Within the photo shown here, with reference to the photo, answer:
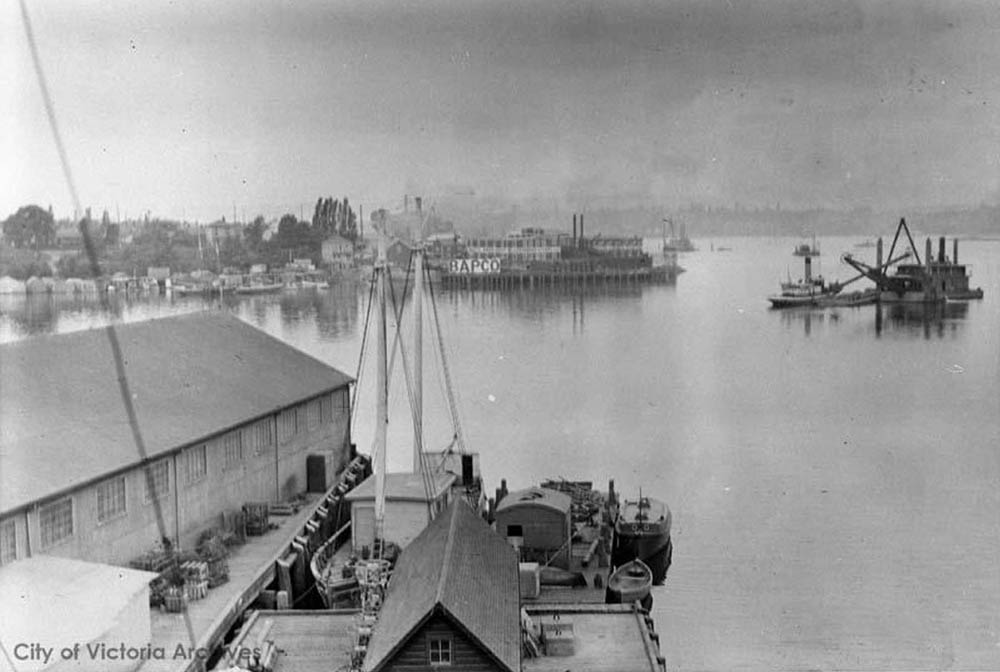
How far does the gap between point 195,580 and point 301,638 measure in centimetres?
288

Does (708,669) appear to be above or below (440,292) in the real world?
below

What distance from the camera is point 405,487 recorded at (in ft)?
78.1

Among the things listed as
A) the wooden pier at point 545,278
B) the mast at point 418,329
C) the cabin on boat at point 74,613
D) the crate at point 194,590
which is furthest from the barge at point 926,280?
the cabin on boat at point 74,613

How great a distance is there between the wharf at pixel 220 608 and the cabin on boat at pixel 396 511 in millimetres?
1658

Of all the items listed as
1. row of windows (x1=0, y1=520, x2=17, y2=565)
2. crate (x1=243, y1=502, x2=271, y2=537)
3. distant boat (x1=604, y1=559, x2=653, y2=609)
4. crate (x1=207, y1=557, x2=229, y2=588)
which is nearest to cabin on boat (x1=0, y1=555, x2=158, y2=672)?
row of windows (x1=0, y1=520, x2=17, y2=565)

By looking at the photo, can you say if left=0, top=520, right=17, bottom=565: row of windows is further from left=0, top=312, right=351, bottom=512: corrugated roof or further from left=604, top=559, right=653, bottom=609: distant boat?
left=604, top=559, right=653, bottom=609: distant boat

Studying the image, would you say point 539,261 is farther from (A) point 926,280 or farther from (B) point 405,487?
(B) point 405,487

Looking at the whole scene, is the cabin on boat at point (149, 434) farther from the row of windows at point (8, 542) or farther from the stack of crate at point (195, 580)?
the stack of crate at point (195, 580)

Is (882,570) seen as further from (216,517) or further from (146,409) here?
(146,409)

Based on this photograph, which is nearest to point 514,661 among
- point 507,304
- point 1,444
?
point 1,444

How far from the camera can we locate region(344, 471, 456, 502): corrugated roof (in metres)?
22.8

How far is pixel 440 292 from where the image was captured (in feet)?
251

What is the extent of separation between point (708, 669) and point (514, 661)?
8685mm

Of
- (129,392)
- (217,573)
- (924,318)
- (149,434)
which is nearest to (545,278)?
(924,318)
